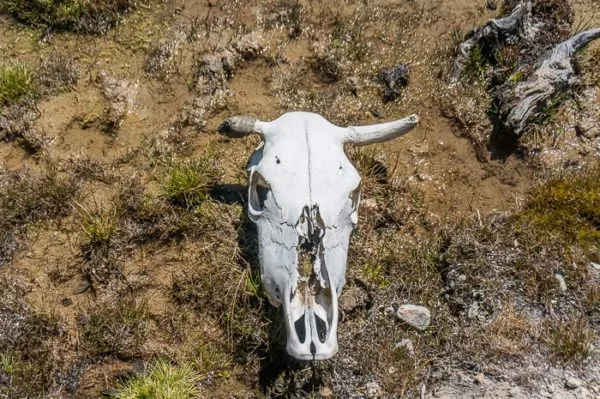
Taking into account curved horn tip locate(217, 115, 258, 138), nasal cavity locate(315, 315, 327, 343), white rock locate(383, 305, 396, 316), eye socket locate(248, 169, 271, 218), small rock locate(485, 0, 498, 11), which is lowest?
white rock locate(383, 305, 396, 316)

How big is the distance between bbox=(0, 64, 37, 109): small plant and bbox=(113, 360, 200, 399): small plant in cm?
281

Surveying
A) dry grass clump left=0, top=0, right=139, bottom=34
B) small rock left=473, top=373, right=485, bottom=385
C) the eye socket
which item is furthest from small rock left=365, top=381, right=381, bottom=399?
dry grass clump left=0, top=0, right=139, bottom=34

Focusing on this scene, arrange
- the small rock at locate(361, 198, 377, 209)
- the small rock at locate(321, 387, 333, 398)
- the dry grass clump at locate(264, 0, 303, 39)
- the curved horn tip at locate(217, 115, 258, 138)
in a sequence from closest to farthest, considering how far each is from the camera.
A: the curved horn tip at locate(217, 115, 258, 138) < the small rock at locate(321, 387, 333, 398) < the small rock at locate(361, 198, 377, 209) < the dry grass clump at locate(264, 0, 303, 39)

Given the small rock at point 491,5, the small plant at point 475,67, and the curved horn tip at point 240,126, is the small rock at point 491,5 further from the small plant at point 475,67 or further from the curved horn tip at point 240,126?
the curved horn tip at point 240,126

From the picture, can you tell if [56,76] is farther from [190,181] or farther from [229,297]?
[229,297]

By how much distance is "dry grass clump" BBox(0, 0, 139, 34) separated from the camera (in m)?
5.91

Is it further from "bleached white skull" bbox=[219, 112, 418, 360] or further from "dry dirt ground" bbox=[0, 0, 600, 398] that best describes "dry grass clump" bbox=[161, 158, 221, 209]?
"bleached white skull" bbox=[219, 112, 418, 360]

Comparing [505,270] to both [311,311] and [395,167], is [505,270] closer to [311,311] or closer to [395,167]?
[395,167]

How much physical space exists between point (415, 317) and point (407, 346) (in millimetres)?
255

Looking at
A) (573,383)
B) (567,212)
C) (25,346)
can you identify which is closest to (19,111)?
(25,346)

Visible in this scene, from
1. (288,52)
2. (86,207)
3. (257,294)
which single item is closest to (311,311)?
(257,294)

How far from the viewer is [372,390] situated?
4918mm

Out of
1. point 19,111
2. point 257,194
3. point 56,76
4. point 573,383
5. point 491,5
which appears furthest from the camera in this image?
point 491,5

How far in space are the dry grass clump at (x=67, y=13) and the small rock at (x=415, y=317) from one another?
3.94 meters
